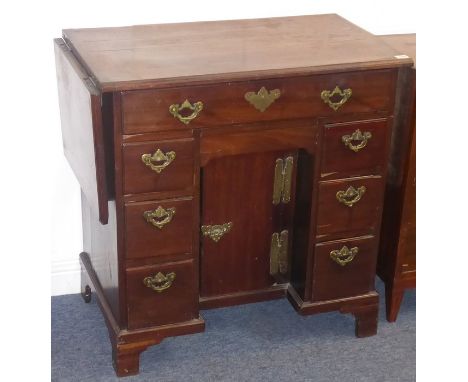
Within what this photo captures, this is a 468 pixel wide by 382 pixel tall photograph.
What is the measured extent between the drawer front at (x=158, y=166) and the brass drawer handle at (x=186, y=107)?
0.07 m

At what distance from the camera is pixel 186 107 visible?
1.99m

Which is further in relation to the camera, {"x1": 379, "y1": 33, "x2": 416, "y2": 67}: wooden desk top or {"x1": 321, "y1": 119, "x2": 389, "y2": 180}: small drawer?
{"x1": 379, "y1": 33, "x2": 416, "y2": 67}: wooden desk top

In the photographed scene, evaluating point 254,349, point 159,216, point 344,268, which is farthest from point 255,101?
point 254,349

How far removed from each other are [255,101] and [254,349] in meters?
0.97

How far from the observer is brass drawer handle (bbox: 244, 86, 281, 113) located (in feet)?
6.72

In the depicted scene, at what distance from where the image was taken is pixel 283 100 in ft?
6.86

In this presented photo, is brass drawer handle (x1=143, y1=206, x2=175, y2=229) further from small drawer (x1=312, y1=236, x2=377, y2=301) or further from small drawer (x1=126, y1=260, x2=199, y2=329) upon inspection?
small drawer (x1=312, y1=236, x2=377, y2=301)

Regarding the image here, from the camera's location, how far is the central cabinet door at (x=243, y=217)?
2.31 meters

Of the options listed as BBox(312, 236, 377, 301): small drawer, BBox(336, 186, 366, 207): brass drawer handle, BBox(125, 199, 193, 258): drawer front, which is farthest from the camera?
BBox(312, 236, 377, 301): small drawer

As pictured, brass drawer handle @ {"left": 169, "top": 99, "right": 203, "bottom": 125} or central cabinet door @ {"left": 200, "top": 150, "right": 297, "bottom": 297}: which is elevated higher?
brass drawer handle @ {"left": 169, "top": 99, "right": 203, "bottom": 125}

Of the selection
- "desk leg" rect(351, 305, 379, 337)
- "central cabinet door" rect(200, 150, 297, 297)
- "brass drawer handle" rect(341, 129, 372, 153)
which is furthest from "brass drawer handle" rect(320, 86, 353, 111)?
"desk leg" rect(351, 305, 379, 337)

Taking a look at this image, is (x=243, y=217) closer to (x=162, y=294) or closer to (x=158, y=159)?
(x=162, y=294)

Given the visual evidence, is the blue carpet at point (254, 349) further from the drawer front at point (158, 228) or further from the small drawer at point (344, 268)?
the drawer front at point (158, 228)

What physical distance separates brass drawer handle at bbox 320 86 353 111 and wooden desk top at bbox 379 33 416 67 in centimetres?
33
